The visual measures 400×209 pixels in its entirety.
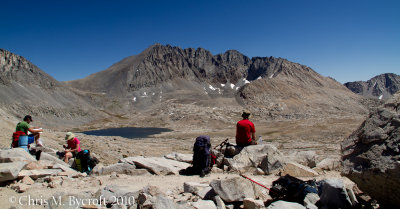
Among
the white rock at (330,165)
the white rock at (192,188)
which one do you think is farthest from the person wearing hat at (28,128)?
the white rock at (330,165)

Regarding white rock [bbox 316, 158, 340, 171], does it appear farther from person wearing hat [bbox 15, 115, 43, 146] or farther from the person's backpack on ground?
person wearing hat [bbox 15, 115, 43, 146]

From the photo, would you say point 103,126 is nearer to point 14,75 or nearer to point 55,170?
point 14,75

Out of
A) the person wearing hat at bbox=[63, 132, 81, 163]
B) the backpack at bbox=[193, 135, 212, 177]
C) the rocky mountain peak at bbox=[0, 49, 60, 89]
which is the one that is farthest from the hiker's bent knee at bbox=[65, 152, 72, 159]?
the rocky mountain peak at bbox=[0, 49, 60, 89]

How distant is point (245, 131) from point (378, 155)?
578 cm

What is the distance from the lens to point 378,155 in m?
5.16

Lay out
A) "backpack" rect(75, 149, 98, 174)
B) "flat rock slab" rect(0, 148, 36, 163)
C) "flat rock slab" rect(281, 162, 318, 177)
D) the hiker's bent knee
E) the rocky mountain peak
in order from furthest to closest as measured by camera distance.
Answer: the rocky mountain peak
the hiker's bent knee
"backpack" rect(75, 149, 98, 174)
"flat rock slab" rect(281, 162, 318, 177)
"flat rock slab" rect(0, 148, 36, 163)

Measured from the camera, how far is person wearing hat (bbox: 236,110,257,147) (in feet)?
34.5

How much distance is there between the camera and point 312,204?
565cm

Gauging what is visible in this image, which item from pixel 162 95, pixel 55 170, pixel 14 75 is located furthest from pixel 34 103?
pixel 55 170

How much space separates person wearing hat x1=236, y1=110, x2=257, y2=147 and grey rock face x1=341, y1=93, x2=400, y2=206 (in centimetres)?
466

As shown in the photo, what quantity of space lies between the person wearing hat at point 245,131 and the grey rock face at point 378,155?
4.66m

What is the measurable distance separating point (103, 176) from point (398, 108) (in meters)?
9.63

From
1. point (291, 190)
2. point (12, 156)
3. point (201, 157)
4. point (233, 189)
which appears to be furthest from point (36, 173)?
point (291, 190)

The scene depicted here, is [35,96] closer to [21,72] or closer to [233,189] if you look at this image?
[21,72]
